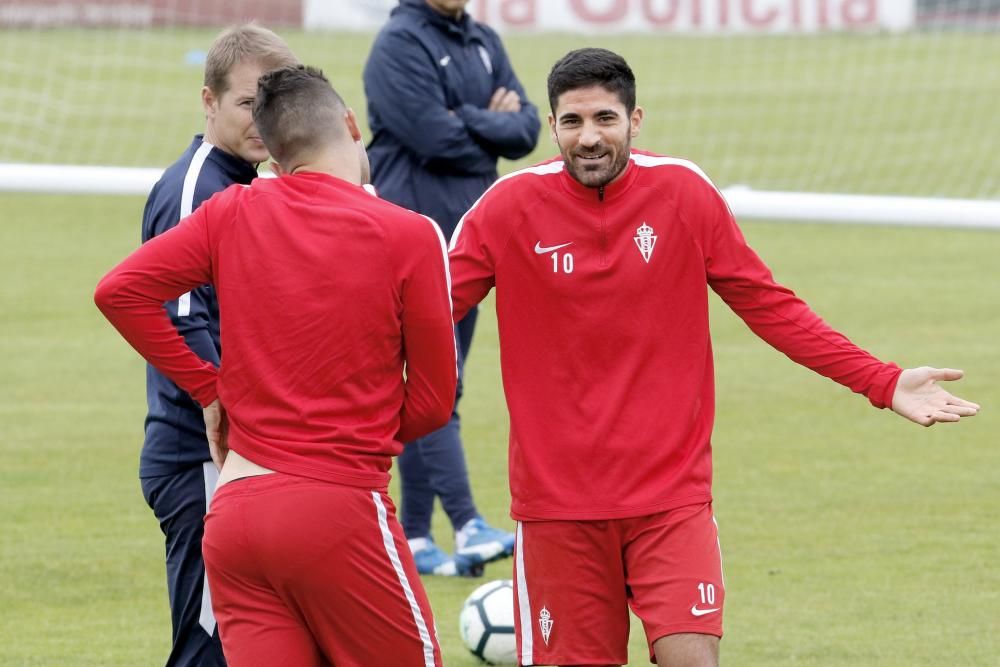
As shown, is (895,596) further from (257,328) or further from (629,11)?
(629,11)

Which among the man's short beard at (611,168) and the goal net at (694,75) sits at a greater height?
the man's short beard at (611,168)

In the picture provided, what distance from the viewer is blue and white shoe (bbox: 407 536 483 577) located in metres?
7.13

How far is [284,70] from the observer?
13.6ft

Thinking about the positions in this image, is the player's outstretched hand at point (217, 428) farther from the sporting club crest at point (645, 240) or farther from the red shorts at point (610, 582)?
the sporting club crest at point (645, 240)

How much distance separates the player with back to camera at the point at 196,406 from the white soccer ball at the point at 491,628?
1.48 m

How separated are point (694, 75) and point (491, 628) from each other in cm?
1816

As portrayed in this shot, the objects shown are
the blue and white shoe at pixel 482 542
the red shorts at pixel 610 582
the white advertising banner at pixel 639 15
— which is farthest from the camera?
the white advertising banner at pixel 639 15

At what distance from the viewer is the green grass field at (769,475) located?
6.45 metres

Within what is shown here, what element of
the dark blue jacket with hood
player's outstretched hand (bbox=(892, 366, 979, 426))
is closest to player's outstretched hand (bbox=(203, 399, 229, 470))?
player's outstretched hand (bbox=(892, 366, 979, 426))

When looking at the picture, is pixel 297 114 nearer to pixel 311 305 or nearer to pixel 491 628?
pixel 311 305

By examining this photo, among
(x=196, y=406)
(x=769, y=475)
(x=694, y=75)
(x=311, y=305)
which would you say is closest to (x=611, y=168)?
(x=311, y=305)

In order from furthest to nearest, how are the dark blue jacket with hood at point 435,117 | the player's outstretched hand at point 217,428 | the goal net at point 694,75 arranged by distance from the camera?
the goal net at point 694,75 < the dark blue jacket with hood at point 435,117 < the player's outstretched hand at point 217,428

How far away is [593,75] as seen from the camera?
471 centimetres

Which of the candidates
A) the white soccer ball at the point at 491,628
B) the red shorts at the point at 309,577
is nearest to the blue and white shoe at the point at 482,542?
the white soccer ball at the point at 491,628
